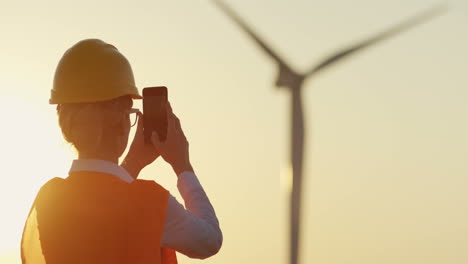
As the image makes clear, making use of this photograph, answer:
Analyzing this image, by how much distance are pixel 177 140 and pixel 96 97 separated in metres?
0.93

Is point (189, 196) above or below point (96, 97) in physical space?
below

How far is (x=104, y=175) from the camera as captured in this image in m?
10.4

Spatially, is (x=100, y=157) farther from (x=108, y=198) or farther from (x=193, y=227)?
(x=193, y=227)

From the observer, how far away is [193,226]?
992cm

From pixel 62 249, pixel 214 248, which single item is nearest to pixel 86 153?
pixel 62 249

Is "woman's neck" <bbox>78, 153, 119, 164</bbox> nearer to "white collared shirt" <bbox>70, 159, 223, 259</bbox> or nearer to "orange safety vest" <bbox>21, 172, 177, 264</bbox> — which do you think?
"orange safety vest" <bbox>21, 172, 177, 264</bbox>

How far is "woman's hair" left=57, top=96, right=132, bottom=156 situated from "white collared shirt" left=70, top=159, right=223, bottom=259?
0.90 meters

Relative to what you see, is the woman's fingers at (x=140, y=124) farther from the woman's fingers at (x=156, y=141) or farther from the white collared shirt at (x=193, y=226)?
the white collared shirt at (x=193, y=226)

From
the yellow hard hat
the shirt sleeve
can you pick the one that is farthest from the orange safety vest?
the yellow hard hat

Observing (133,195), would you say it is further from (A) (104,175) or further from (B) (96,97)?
(B) (96,97)

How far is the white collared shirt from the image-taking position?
9930mm

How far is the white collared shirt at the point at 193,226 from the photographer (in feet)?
32.6

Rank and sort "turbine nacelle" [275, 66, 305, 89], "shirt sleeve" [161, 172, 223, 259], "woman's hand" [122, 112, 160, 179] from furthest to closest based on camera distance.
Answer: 1. "turbine nacelle" [275, 66, 305, 89]
2. "woman's hand" [122, 112, 160, 179]
3. "shirt sleeve" [161, 172, 223, 259]

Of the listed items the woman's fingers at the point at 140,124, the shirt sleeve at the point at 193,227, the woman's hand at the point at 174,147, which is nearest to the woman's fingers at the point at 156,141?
the woman's hand at the point at 174,147
